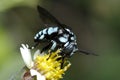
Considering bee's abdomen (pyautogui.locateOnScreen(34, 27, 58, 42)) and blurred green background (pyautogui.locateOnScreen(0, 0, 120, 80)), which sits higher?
bee's abdomen (pyautogui.locateOnScreen(34, 27, 58, 42))

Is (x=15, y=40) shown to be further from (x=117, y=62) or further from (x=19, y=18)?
(x=117, y=62)

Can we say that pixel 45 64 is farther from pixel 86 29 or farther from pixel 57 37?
pixel 86 29

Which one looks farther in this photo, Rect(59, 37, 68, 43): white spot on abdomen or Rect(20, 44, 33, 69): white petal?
Rect(59, 37, 68, 43): white spot on abdomen

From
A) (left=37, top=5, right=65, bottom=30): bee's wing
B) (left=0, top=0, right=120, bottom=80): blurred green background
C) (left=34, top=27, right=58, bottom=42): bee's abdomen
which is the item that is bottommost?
(left=0, top=0, right=120, bottom=80): blurred green background

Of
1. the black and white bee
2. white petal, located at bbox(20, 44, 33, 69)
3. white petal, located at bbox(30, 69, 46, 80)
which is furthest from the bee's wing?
white petal, located at bbox(30, 69, 46, 80)

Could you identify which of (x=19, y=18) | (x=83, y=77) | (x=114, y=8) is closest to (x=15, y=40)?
(x=19, y=18)

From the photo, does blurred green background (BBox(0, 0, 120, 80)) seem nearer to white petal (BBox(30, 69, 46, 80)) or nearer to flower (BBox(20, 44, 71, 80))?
flower (BBox(20, 44, 71, 80))

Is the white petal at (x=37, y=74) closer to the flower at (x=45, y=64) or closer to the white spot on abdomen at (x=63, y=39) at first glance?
the flower at (x=45, y=64)

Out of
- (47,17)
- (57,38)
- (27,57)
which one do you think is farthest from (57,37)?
(27,57)
